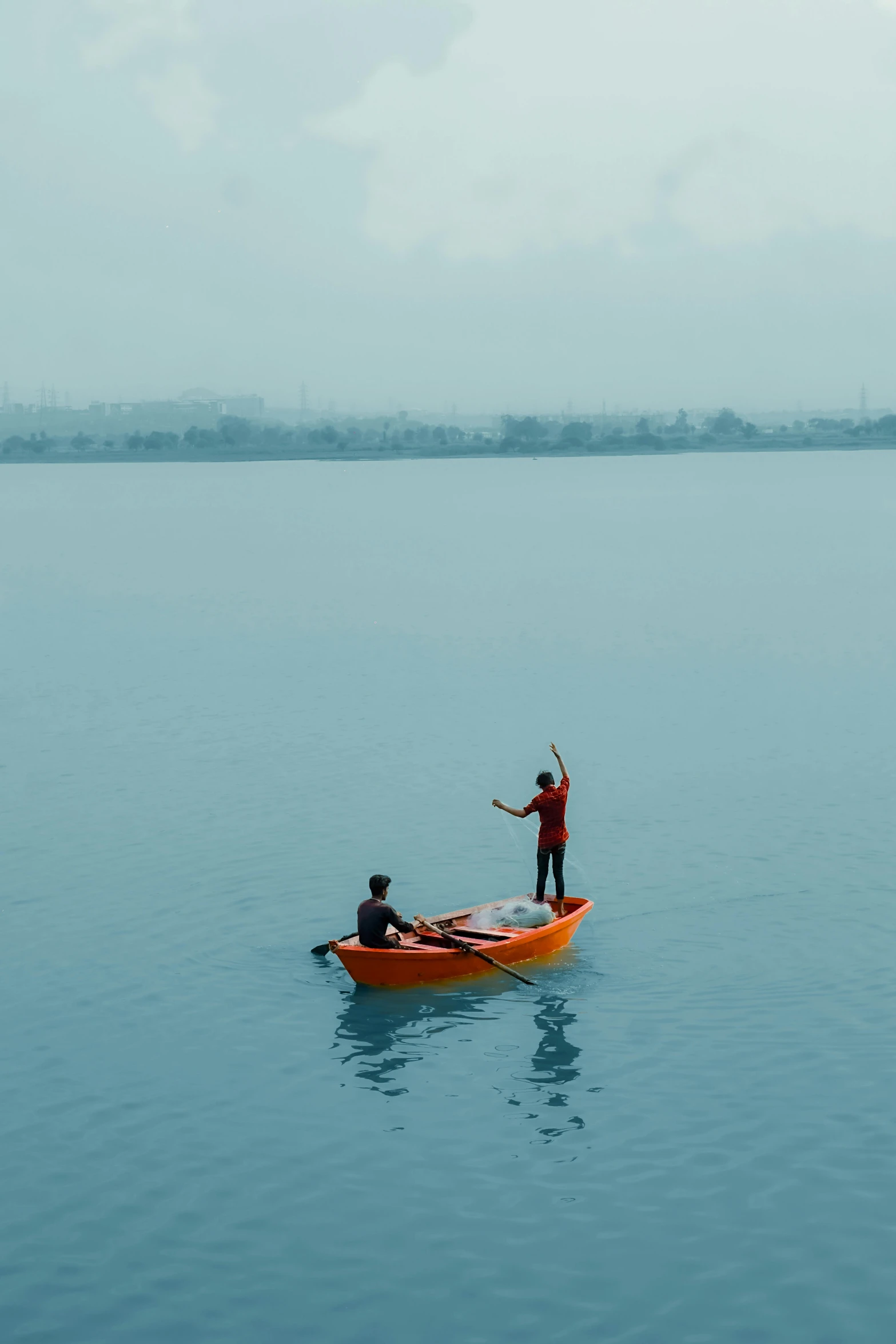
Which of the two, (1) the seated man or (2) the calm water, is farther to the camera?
(1) the seated man

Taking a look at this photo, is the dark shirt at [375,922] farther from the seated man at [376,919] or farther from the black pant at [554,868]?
the black pant at [554,868]

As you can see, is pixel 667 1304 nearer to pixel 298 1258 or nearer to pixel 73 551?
pixel 298 1258

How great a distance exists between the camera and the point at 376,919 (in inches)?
895

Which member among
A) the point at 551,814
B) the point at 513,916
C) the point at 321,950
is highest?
the point at 551,814

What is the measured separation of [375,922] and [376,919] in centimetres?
5

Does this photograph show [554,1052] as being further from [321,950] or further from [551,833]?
[551,833]

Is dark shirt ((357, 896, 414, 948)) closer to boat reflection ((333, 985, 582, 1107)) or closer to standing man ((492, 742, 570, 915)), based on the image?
boat reflection ((333, 985, 582, 1107))

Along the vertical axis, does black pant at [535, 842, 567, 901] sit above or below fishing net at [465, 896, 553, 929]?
above

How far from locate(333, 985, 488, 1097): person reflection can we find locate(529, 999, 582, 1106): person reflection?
3.48 ft

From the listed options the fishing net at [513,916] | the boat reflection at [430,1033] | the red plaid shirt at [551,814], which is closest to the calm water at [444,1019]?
the boat reflection at [430,1033]

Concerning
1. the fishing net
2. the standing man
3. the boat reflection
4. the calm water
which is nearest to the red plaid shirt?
the standing man

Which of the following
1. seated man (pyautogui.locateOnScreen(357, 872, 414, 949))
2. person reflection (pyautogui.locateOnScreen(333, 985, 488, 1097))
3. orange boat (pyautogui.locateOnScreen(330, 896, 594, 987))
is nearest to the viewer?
→ person reflection (pyautogui.locateOnScreen(333, 985, 488, 1097))

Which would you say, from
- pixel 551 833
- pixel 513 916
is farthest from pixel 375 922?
pixel 551 833

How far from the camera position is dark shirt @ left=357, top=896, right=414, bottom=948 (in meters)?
22.7
